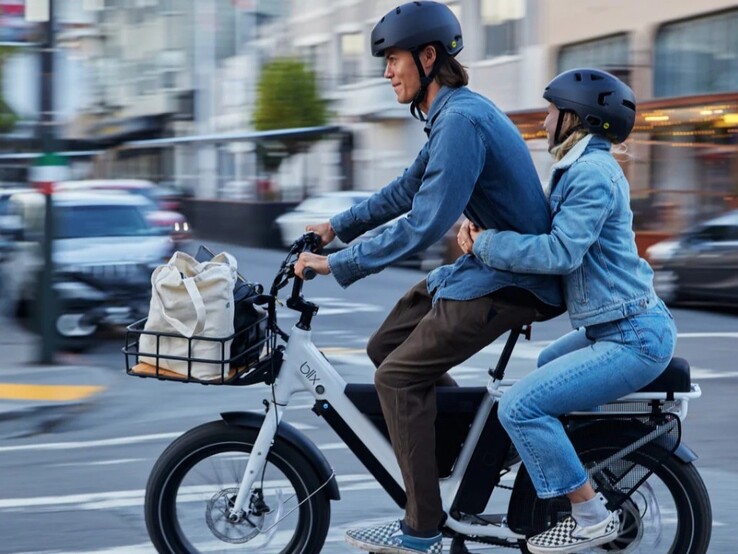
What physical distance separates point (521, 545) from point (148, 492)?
1.28 m

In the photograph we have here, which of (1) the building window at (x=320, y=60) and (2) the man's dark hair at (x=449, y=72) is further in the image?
(1) the building window at (x=320, y=60)

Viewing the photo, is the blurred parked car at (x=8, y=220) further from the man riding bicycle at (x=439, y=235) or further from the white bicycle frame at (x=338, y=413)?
the man riding bicycle at (x=439, y=235)

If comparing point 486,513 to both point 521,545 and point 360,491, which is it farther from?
point 360,491

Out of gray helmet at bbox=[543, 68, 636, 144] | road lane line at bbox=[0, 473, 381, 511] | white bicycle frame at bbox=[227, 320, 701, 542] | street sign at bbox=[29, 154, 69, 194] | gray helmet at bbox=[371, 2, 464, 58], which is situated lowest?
road lane line at bbox=[0, 473, 381, 511]

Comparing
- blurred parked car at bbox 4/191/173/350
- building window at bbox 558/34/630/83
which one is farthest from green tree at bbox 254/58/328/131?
blurred parked car at bbox 4/191/173/350

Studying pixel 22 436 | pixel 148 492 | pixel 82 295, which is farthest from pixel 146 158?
pixel 148 492

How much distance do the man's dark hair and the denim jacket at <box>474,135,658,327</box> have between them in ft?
1.37

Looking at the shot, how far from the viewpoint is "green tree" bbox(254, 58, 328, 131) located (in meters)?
40.6

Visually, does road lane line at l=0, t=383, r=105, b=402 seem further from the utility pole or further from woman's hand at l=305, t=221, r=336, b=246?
woman's hand at l=305, t=221, r=336, b=246

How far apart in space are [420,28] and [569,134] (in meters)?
0.59

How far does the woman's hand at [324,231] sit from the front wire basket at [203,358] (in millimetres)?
346

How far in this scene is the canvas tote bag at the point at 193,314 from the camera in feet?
14.1

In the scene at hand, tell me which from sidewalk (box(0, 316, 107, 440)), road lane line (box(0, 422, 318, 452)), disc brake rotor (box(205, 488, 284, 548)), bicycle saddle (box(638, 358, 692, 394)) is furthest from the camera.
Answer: sidewalk (box(0, 316, 107, 440))

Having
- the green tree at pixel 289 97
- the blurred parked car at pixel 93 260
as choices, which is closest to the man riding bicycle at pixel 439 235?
the blurred parked car at pixel 93 260
